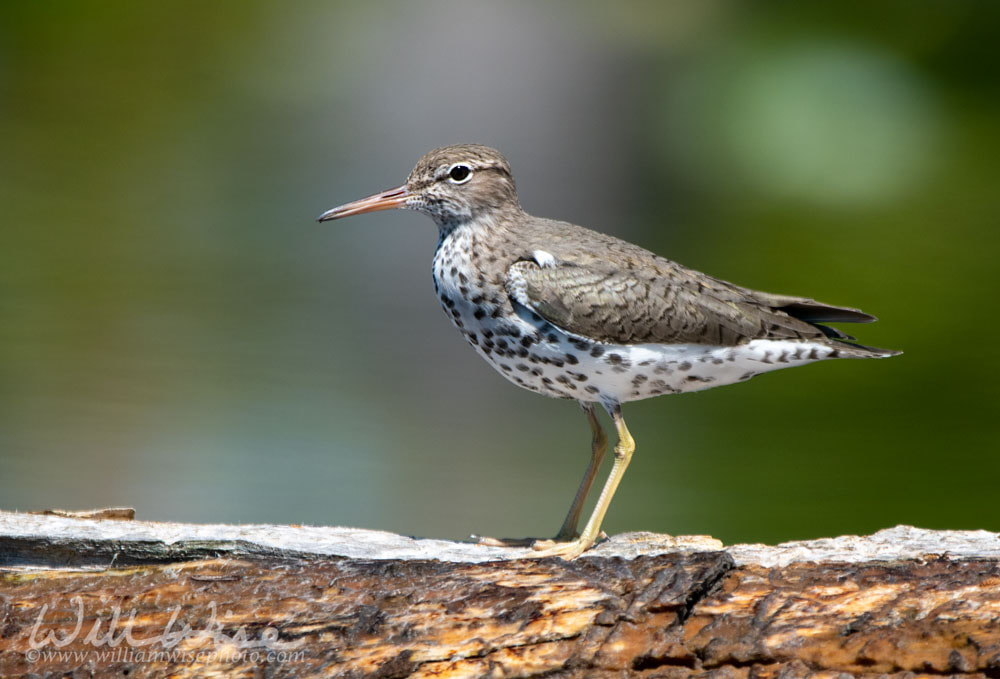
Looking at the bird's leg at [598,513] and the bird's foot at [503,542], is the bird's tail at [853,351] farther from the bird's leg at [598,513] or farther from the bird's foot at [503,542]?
the bird's foot at [503,542]

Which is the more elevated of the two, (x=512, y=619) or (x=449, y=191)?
(x=449, y=191)

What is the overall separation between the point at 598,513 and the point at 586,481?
1.36 ft

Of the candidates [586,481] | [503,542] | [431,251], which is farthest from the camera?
[431,251]

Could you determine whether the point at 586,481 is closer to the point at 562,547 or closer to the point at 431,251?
the point at 562,547

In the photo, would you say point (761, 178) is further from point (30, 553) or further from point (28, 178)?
point (30, 553)

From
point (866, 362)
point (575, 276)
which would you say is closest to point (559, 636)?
point (575, 276)

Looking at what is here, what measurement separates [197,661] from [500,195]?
8.27ft

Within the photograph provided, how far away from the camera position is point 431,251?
516 inches

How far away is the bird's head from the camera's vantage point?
15.7 ft

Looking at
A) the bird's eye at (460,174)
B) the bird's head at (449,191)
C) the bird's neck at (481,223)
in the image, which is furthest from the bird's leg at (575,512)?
the bird's eye at (460,174)

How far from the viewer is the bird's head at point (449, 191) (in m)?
4.77
